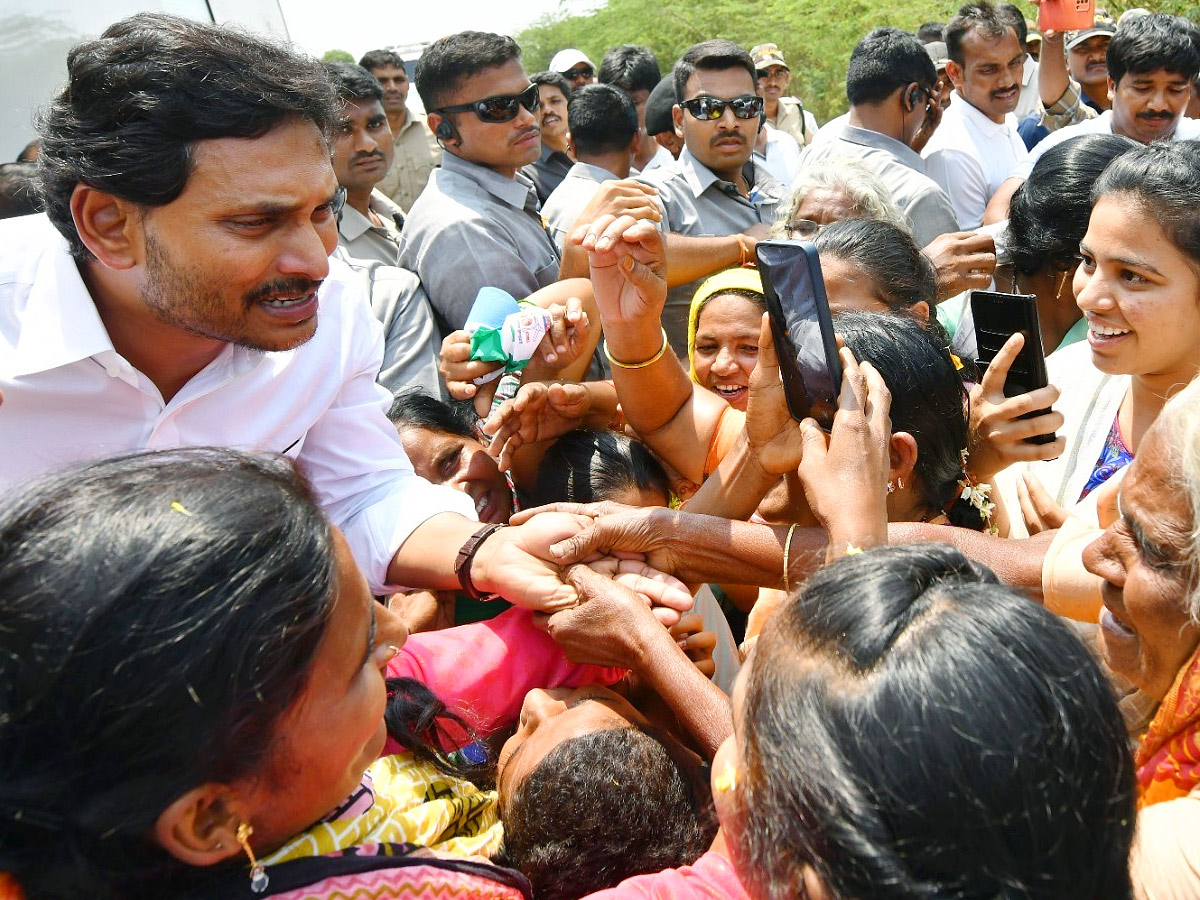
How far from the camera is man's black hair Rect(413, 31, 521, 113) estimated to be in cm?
423

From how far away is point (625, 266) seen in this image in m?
2.66

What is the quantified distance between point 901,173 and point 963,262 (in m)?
1.31

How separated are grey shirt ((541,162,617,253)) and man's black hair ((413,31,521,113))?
0.69 metres

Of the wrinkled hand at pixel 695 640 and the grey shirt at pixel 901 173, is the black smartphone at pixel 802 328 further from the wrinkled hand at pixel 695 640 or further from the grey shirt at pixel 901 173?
the grey shirt at pixel 901 173

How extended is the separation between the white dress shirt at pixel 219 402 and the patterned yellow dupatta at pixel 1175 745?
1.52 metres

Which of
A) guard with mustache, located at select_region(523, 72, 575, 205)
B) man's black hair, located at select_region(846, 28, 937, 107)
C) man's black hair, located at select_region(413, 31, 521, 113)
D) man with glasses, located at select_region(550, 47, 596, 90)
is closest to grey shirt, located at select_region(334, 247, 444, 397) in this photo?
man's black hair, located at select_region(413, 31, 521, 113)

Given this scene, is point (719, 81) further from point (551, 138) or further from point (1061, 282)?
point (551, 138)

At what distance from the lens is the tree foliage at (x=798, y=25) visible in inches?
665

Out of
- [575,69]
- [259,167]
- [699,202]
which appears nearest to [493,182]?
[699,202]

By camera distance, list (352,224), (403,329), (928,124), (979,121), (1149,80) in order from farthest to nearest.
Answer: (928,124), (979,121), (1149,80), (352,224), (403,329)

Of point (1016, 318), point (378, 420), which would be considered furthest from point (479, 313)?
point (1016, 318)

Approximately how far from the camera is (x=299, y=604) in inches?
47.5

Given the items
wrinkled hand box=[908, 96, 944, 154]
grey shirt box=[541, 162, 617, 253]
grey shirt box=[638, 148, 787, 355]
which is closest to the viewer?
grey shirt box=[541, 162, 617, 253]

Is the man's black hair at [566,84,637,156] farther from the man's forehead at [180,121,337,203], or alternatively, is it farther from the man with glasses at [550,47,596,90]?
the man with glasses at [550,47,596,90]
